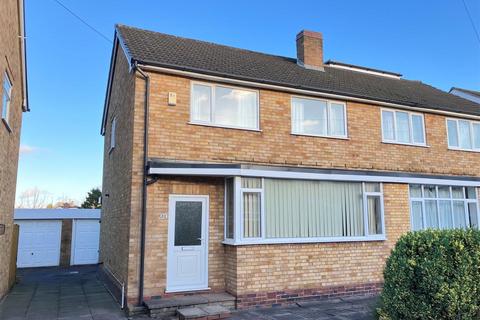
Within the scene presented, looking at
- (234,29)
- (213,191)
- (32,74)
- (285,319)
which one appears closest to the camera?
(285,319)

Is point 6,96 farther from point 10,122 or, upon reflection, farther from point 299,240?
point 299,240

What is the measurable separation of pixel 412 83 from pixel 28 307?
16.6 m

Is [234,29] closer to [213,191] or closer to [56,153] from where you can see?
[213,191]

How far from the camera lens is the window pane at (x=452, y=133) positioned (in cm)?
1306

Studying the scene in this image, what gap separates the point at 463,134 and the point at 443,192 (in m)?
2.94

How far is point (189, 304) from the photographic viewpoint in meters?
8.02

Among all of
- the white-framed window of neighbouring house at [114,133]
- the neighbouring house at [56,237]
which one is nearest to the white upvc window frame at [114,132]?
the white-framed window of neighbouring house at [114,133]

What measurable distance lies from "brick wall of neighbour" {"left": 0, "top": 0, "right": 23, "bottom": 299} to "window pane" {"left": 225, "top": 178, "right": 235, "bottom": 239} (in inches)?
202

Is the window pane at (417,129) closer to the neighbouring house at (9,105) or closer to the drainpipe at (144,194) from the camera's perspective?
the drainpipe at (144,194)

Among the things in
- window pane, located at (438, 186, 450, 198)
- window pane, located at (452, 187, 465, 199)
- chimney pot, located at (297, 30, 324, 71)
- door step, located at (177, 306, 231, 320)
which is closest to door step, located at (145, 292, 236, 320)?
door step, located at (177, 306, 231, 320)

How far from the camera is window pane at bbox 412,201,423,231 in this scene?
11.3 meters

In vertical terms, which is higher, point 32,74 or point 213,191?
point 32,74

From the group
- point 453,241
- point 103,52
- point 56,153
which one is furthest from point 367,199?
point 56,153

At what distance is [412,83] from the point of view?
17.1 metres
